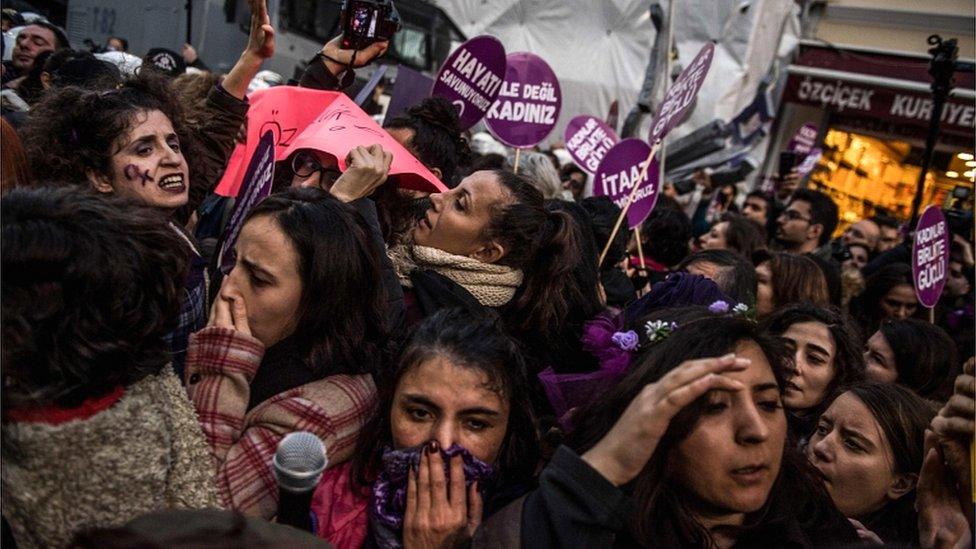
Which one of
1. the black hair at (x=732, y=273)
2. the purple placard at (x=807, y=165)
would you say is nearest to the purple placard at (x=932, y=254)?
the black hair at (x=732, y=273)

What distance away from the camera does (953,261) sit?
225 inches

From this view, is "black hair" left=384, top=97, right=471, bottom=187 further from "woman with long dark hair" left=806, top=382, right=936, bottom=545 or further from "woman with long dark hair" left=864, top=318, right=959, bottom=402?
"woman with long dark hair" left=864, top=318, right=959, bottom=402

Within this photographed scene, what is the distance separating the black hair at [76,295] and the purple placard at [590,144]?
4.86 metres

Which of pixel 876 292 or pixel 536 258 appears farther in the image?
pixel 876 292

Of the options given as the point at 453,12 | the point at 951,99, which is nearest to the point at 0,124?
the point at 951,99

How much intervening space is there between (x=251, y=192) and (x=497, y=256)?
2.61ft

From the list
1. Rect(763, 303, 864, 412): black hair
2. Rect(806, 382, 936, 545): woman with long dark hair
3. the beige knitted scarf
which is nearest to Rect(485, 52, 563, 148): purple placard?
Rect(763, 303, 864, 412): black hair

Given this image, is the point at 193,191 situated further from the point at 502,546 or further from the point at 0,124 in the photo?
the point at 502,546

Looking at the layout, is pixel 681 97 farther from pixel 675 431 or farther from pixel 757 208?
pixel 757 208

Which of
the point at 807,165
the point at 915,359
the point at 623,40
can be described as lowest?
the point at 915,359

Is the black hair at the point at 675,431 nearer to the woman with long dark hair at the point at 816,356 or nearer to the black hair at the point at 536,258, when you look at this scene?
the black hair at the point at 536,258

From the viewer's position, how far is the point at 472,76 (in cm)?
441

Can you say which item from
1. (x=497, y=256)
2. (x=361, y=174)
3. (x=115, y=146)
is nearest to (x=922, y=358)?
(x=497, y=256)

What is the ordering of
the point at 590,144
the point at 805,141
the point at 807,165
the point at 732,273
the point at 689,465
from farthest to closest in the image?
the point at 805,141 → the point at 807,165 → the point at 590,144 → the point at 732,273 → the point at 689,465
